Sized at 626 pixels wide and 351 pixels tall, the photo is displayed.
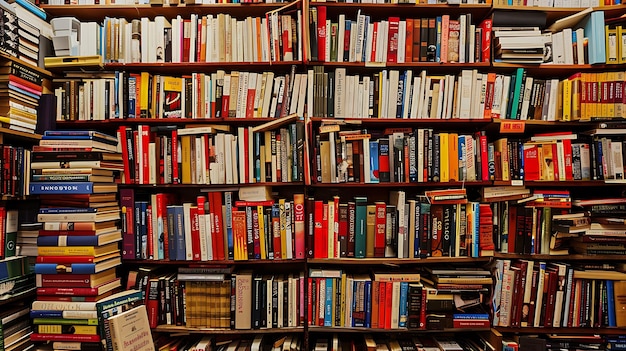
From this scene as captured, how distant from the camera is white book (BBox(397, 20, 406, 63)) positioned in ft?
6.48

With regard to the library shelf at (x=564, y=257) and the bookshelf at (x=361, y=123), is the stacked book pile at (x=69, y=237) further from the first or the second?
the library shelf at (x=564, y=257)

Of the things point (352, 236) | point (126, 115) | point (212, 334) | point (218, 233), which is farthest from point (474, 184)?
point (126, 115)

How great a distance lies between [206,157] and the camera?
6.48ft

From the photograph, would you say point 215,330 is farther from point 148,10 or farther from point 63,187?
point 148,10

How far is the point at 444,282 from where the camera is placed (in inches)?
75.1

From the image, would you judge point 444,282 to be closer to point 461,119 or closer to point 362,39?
point 461,119

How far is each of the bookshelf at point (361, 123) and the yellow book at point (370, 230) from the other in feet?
0.17

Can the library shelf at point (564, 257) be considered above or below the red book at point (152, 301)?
above

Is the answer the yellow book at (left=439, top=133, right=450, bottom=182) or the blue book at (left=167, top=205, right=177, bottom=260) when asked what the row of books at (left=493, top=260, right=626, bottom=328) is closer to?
the yellow book at (left=439, top=133, right=450, bottom=182)

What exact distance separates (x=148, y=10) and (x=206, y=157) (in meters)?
0.99

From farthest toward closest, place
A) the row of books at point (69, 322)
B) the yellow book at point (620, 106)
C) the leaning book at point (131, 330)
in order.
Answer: the yellow book at point (620, 106) < the row of books at point (69, 322) < the leaning book at point (131, 330)

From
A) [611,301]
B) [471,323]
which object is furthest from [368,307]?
[611,301]

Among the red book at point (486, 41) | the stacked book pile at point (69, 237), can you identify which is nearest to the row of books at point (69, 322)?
the stacked book pile at point (69, 237)

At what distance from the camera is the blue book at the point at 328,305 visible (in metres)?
1.94
